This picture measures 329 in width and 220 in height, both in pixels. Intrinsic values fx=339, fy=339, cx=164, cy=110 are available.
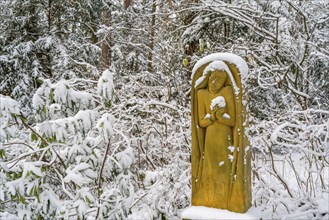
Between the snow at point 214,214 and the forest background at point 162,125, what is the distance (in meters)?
0.51

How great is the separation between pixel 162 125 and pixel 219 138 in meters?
2.22

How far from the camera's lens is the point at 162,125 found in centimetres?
527

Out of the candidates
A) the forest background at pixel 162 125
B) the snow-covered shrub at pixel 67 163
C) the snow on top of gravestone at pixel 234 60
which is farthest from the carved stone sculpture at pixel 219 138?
the snow-covered shrub at pixel 67 163

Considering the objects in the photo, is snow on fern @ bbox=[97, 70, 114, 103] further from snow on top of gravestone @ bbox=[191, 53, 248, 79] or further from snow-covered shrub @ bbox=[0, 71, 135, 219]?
snow on top of gravestone @ bbox=[191, 53, 248, 79]

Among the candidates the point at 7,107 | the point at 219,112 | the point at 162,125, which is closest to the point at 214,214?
the point at 219,112

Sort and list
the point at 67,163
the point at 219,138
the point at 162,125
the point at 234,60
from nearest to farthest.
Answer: the point at 234,60, the point at 219,138, the point at 67,163, the point at 162,125

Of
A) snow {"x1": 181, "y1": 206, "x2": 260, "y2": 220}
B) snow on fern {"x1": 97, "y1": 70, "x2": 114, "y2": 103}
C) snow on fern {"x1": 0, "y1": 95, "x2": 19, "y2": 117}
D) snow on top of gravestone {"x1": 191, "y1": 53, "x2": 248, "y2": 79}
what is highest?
snow on top of gravestone {"x1": 191, "y1": 53, "x2": 248, "y2": 79}

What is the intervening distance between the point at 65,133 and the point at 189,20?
3.95 metres

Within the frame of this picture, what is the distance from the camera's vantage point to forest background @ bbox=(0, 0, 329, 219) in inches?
132

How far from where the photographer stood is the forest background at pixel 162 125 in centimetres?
335

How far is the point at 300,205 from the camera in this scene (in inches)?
150

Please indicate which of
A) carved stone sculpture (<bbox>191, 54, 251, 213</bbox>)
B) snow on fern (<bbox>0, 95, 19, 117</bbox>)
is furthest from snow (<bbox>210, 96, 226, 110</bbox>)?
snow on fern (<bbox>0, 95, 19, 117</bbox>)

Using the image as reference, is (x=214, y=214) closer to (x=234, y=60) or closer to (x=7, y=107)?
(x=234, y=60)

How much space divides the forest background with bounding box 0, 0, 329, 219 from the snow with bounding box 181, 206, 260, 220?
514 millimetres
